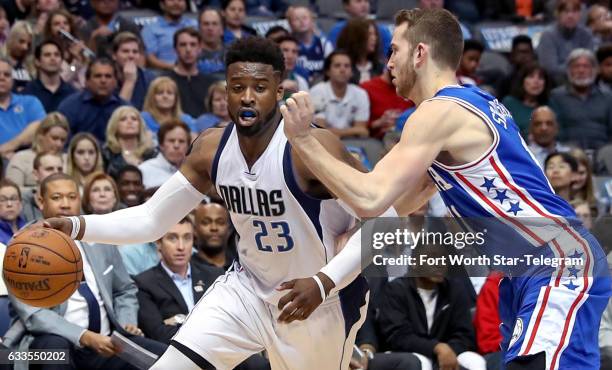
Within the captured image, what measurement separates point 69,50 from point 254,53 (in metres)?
6.01

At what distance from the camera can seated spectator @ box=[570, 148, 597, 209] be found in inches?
400

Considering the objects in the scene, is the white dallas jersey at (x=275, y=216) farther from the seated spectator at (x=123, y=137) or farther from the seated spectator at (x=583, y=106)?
the seated spectator at (x=583, y=106)

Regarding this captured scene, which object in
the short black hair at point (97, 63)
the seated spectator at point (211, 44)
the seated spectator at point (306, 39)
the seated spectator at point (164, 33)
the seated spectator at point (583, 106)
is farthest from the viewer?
the seated spectator at point (306, 39)

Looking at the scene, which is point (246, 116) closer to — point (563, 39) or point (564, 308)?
point (564, 308)

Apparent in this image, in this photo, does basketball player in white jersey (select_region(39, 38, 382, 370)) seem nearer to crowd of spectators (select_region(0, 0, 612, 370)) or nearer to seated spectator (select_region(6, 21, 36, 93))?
crowd of spectators (select_region(0, 0, 612, 370))

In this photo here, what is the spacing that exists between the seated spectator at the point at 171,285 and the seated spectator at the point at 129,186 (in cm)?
83

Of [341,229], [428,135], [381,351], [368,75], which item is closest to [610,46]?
[368,75]

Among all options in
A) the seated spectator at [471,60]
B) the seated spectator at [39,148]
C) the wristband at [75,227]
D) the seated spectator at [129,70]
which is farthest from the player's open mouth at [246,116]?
the seated spectator at [471,60]

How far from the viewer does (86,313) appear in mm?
8094

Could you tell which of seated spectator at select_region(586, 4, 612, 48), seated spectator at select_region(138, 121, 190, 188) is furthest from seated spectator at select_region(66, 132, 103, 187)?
seated spectator at select_region(586, 4, 612, 48)

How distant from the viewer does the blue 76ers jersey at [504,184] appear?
483 centimetres

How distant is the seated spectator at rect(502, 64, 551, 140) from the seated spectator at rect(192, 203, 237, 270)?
14.0 feet

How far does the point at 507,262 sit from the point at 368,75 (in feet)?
25.8

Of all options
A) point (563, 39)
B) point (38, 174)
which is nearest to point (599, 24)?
A: point (563, 39)
